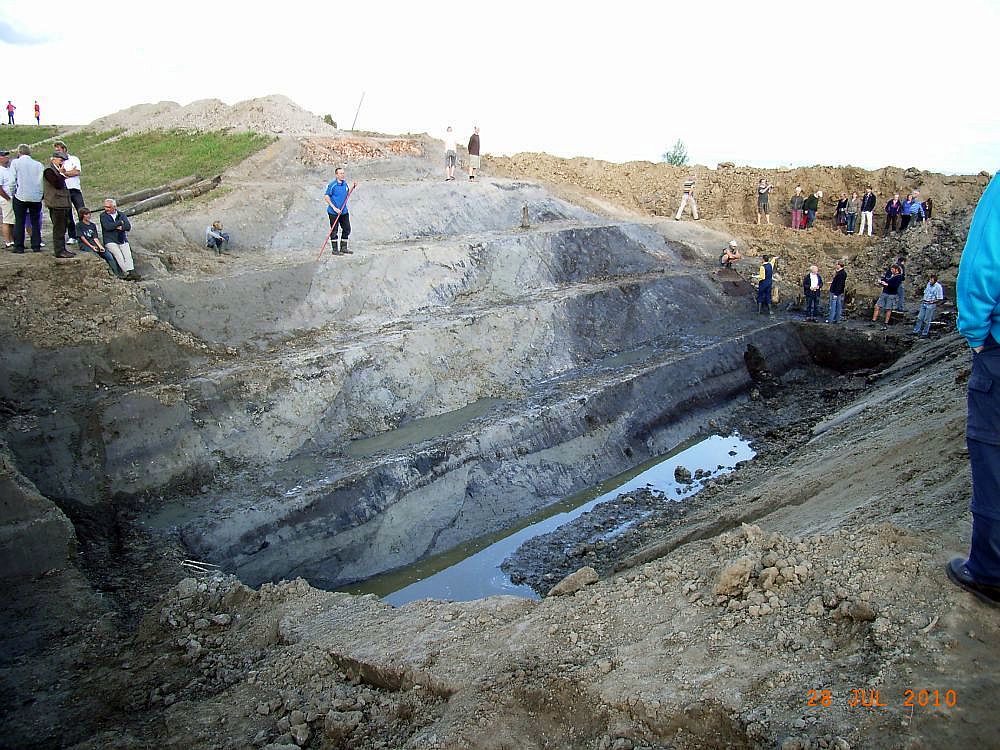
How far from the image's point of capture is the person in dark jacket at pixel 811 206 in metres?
21.9

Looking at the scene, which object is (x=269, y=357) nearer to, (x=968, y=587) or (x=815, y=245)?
(x=968, y=587)

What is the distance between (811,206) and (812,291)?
19.7 ft

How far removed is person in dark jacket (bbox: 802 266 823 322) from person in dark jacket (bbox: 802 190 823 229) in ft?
17.4

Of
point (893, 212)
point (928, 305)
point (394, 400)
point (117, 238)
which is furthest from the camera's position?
point (893, 212)

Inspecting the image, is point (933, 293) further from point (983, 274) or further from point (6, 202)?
point (6, 202)

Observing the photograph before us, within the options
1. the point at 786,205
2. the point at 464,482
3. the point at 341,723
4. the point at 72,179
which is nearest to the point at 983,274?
the point at 341,723

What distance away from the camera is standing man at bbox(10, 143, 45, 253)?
11.0 m

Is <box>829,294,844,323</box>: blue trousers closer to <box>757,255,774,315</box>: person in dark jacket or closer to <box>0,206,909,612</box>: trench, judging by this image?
<box>0,206,909,612</box>: trench

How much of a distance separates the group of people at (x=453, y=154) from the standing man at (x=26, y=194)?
1017 centimetres

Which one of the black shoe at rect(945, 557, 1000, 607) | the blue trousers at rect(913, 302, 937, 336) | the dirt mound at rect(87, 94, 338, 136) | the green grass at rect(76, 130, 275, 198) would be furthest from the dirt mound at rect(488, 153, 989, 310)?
the black shoe at rect(945, 557, 1000, 607)

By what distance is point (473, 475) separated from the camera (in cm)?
1121

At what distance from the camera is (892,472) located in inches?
273

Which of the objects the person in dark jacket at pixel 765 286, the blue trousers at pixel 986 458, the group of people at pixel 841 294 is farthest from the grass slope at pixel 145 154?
the blue trousers at pixel 986 458

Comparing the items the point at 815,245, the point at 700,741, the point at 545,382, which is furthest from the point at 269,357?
the point at 815,245
